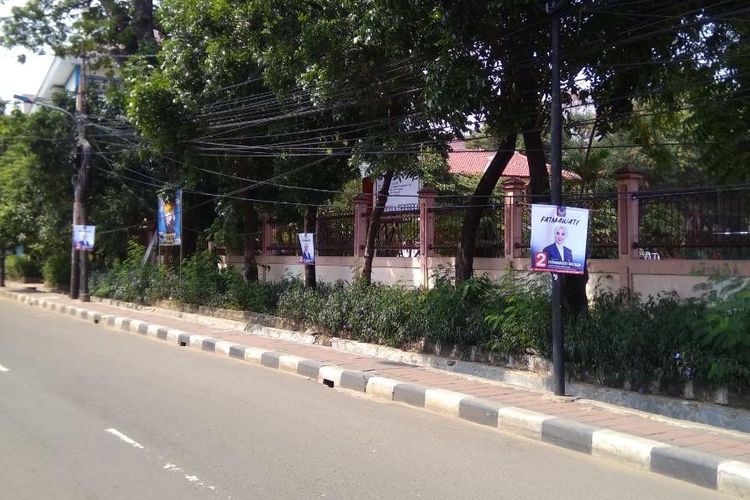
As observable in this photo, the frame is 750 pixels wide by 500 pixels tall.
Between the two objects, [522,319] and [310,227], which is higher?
[310,227]

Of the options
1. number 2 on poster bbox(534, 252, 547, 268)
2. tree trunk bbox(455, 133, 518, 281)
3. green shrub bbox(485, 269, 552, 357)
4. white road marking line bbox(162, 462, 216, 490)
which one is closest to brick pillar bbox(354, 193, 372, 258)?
tree trunk bbox(455, 133, 518, 281)

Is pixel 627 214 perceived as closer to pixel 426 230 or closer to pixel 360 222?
pixel 426 230

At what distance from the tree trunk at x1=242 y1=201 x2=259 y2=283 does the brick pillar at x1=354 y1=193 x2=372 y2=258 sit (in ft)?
10.5

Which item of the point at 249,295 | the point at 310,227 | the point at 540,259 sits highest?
the point at 310,227

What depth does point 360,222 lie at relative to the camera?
1367cm

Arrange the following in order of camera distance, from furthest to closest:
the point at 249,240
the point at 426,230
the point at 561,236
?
the point at 249,240, the point at 426,230, the point at 561,236

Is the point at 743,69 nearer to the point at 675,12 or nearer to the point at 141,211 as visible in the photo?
the point at 675,12

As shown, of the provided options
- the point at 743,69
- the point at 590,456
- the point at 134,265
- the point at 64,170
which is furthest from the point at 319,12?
the point at 64,170

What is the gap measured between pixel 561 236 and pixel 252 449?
4.01 metres

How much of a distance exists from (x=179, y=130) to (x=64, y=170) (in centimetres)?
1076

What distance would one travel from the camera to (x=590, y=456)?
18.5ft

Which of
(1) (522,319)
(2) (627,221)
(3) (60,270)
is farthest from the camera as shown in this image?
(3) (60,270)

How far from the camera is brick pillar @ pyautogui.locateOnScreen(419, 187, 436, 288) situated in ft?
38.7

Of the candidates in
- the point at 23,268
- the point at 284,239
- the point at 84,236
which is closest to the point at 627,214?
the point at 284,239
